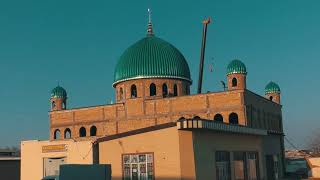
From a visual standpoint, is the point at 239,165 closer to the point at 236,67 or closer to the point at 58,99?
the point at 236,67

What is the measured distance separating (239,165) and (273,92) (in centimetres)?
2622

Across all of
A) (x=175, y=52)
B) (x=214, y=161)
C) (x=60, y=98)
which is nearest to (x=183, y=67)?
(x=175, y=52)

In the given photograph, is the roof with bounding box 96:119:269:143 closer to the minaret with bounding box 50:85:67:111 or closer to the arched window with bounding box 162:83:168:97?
the arched window with bounding box 162:83:168:97

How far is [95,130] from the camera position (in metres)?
51.1

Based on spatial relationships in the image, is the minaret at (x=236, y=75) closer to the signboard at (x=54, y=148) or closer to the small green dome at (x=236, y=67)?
the small green dome at (x=236, y=67)

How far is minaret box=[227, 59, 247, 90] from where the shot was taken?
154 feet

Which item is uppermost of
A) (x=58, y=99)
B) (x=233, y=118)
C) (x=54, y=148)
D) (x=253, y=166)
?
(x=58, y=99)

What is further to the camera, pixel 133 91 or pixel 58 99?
pixel 58 99

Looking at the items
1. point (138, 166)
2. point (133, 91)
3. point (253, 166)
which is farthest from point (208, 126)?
point (133, 91)

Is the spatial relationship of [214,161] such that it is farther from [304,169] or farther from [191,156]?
[304,169]

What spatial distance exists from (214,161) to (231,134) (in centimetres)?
425

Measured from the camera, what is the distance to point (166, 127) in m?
29.0

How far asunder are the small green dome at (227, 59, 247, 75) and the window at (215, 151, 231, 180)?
1597 cm

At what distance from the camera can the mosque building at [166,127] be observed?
94.8ft
